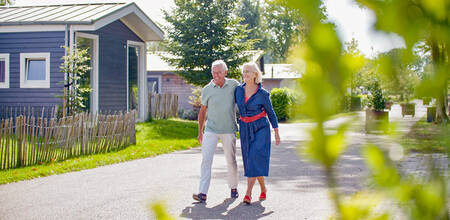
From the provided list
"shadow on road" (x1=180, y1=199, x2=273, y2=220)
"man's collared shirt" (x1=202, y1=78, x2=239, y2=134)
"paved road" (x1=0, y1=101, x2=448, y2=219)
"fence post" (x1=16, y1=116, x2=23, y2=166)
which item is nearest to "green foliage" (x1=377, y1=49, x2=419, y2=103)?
"paved road" (x1=0, y1=101, x2=448, y2=219)

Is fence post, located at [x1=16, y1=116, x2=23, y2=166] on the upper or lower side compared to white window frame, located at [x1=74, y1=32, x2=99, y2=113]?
lower

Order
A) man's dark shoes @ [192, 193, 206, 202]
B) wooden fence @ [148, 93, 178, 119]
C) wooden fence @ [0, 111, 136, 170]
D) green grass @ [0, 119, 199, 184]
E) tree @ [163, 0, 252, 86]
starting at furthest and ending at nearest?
1. wooden fence @ [148, 93, 178, 119]
2. tree @ [163, 0, 252, 86]
3. wooden fence @ [0, 111, 136, 170]
4. green grass @ [0, 119, 199, 184]
5. man's dark shoes @ [192, 193, 206, 202]

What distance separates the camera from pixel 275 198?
634cm

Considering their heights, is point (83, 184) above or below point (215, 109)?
below

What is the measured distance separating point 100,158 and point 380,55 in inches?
384

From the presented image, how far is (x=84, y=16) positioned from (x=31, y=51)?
6.12 feet

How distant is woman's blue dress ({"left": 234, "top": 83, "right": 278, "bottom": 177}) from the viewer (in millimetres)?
5840

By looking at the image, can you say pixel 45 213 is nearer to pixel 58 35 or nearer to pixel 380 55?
pixel 380 55

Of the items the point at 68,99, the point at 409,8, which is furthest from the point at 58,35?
the point at 409,8

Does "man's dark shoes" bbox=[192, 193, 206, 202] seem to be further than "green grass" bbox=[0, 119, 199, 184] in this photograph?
No

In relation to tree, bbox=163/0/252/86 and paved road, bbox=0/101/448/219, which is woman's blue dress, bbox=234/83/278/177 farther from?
tree, bbox=163/0/252/86

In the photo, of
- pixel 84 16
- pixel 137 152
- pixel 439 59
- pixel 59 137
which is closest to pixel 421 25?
pixel 439 59

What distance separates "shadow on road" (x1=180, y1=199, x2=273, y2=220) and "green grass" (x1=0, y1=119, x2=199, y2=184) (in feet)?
10.5

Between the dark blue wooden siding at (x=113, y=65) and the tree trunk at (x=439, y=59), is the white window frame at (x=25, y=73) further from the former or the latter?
the tree trunk at (x=439, y=59)
